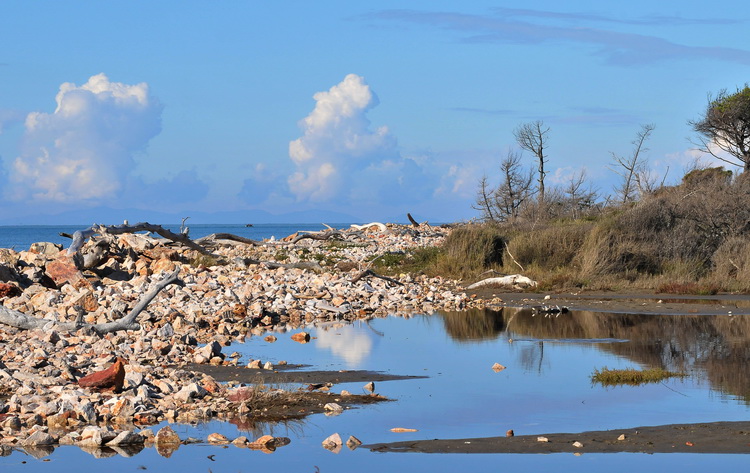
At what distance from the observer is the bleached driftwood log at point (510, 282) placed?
23.5m

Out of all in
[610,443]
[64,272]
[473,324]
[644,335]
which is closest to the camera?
[610,443]

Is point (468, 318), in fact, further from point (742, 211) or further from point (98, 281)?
point (742, 211)

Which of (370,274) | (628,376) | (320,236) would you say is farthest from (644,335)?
(320,236)

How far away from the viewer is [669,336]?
15.3 metres

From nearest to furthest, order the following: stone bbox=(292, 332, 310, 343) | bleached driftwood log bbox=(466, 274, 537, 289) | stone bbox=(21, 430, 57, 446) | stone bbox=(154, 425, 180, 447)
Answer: stone bbox=(21, 430, 57, 446), stone bbox=(154, 425, 180, 447), stone bbox=(292, 332, 310, 343), bleached driftwood log bbox=(466, 274, 537, 289)

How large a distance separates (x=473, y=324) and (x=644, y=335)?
3.25m

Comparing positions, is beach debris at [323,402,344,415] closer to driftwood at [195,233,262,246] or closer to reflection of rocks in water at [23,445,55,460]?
reflection of rocks in water at [23,445,55,460]

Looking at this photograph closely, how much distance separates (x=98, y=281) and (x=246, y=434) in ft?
42.0

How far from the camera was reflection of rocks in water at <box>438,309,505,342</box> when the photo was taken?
15750 millimetres

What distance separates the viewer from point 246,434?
8.27m

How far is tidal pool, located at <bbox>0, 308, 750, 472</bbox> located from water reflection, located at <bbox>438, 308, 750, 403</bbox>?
0.09 feet

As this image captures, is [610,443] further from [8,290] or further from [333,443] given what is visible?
[8,290]

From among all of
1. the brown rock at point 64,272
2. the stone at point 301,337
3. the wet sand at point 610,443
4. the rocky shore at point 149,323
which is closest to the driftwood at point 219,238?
the rocky shore at point 149,323

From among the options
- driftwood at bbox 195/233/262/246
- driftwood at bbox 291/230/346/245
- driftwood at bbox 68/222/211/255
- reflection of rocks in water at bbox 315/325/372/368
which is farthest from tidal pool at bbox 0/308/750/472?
driftwood at bbox 291/230/346/245
